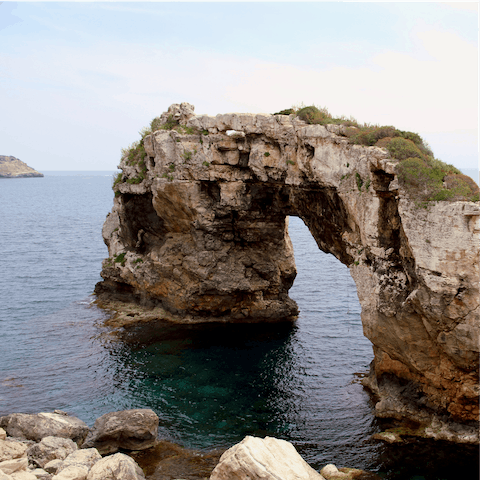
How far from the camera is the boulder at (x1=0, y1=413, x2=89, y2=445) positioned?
24.0 m

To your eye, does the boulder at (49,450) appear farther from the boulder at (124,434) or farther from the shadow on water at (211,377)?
the shadow on water at (211,377)

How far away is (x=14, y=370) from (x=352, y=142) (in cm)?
2557

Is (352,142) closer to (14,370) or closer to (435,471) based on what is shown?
(435,471)

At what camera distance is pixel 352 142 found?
26.4m

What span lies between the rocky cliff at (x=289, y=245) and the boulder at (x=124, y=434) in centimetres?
1223

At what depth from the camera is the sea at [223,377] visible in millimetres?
24078

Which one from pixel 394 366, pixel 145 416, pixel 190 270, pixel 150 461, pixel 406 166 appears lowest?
pixel 150 461

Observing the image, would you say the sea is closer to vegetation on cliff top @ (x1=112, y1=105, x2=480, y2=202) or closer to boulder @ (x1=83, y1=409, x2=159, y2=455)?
boulder @ (x1=83, y1=409, x2=159, y2=455)

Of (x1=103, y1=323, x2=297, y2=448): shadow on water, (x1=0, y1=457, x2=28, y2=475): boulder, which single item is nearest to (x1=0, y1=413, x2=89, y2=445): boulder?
(x1=103, y1=323, x2=297, y2=448): shadow on water

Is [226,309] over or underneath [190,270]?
underneath

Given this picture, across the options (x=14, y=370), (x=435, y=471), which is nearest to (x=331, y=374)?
(x=435, y=471)

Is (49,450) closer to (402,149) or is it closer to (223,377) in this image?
(223,377)

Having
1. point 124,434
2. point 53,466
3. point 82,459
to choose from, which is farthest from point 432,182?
point 53,466

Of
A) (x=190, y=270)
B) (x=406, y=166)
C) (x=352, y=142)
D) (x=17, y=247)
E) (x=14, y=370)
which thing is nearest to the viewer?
(x=406, y=166)
